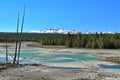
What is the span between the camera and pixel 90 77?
20891mm

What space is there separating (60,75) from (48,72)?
6.30 ft

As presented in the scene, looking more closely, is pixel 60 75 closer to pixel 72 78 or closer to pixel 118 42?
pixel 72 78

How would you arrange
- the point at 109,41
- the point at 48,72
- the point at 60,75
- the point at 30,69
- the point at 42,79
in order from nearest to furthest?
the point at 42,79, the point at 60,75, the point at 48,72, the point at 30,69, the point at 109,41

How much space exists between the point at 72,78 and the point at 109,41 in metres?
37.4

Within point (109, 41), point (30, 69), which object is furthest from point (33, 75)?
point (109, 41)

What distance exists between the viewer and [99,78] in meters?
20.2

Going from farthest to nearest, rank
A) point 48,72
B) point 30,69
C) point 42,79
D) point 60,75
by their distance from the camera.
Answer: point 30,69 < point 48,72 < point 60,75 < point 42,79

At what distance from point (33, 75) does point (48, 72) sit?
6.02 feet

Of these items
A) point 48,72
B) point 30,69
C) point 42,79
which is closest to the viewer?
point 42,79

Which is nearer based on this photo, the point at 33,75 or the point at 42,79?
the point at 42,79

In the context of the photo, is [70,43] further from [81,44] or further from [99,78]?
[99,78]

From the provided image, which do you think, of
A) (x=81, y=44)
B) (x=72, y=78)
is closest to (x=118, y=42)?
(x=81, y=44)

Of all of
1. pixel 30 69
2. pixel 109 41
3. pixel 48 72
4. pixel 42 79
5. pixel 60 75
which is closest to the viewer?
pixel 42 79

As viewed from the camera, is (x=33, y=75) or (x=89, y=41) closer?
(x=33, y=75)
